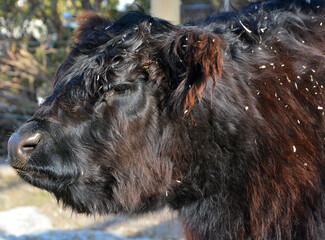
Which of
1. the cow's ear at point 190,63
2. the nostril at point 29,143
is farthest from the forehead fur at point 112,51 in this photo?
the nostril at point 29,143

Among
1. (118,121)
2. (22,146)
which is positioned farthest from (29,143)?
(118,121)

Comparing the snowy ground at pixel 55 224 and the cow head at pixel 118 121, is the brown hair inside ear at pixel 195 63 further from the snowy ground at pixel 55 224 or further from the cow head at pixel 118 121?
the snowy ground at pixel 55 224

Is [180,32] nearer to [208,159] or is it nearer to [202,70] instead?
[202,70]

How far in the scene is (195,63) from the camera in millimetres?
2227

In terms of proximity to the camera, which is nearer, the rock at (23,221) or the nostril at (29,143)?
the nostril at (29,143)

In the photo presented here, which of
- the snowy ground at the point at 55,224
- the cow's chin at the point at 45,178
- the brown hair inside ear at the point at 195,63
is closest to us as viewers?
the brown hair inside ear at the point at 195,63

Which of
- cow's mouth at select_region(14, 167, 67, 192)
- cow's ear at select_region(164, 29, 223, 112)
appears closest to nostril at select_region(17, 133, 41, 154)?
cow's mouth at select_region(14, 167, 67, 192)

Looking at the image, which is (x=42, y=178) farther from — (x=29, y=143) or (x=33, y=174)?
(x=29, y=143)

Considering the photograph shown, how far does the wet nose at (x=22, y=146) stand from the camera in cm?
221

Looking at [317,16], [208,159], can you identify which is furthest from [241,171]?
[317,16]

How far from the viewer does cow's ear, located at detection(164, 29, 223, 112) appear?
86.1 inches

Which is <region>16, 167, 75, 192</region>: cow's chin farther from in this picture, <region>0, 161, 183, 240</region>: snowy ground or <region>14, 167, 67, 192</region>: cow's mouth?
<region>0, 161, 183, 240</region>: snowy ground

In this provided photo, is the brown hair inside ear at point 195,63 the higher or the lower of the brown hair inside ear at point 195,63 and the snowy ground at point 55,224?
the higher

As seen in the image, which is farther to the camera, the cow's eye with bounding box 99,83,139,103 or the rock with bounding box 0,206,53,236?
the rock with bounding box 0,206,53,236
